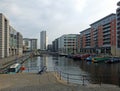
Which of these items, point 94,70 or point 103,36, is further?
point 103,36

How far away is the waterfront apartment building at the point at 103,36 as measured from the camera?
127 metres

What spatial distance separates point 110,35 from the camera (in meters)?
133

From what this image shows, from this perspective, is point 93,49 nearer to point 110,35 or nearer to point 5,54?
point 110,35

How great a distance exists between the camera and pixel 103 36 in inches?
5782

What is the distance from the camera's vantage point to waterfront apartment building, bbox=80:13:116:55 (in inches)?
5015

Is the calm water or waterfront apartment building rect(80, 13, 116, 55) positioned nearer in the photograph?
the calm water

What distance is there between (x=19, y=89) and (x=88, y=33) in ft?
575

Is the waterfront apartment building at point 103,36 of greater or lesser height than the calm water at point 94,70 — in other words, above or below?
above

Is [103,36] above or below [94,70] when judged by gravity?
above

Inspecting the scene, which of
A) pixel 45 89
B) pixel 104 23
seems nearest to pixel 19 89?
pixel 45 89

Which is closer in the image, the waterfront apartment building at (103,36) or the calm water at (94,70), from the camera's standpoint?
the calm water at (94,70)

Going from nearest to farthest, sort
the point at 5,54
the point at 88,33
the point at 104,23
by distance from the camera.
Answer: the point at 5,54 < the point at 104,23 < the point at 88,33

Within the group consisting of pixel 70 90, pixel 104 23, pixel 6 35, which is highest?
pixel 104 23

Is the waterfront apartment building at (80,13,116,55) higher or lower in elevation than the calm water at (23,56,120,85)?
higher
